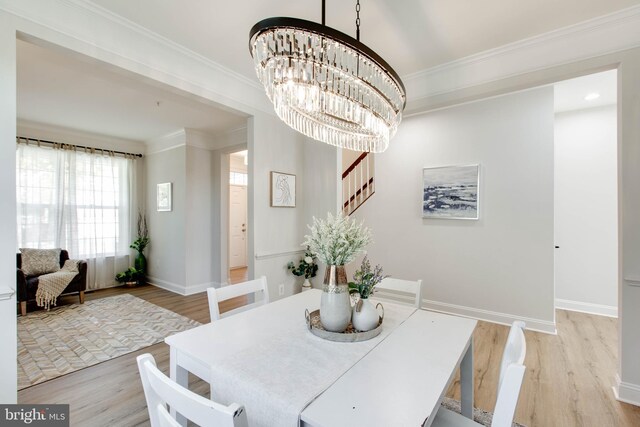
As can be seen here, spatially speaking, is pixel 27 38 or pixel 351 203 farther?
pixel 351 203

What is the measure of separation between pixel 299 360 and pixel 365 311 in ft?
1.30

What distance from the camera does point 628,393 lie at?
2.00 meters

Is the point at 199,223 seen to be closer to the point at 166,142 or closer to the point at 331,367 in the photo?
the point at 166,142

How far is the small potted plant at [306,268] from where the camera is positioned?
Result: 3494 mm

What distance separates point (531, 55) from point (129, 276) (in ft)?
20.6

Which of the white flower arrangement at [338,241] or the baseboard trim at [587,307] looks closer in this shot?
the white flower arrangement at [338,241]

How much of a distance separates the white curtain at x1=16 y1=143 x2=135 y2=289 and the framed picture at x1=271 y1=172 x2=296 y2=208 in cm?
365

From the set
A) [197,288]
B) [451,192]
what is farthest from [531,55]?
[197,288]

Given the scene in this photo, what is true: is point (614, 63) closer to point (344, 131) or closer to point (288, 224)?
point (344, 131)

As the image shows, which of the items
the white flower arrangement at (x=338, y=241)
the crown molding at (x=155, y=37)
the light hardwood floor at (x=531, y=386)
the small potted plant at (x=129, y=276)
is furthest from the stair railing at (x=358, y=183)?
the small potted plant at (x=129, y=276)

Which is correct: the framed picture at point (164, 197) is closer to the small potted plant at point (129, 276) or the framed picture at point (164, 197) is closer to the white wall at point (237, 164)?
the small potted plant at point (129, 276)

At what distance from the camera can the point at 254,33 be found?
123 cm

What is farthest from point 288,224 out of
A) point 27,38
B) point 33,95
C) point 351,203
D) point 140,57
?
point 33,95

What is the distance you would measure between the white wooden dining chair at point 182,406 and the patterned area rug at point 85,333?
7.57 ft
